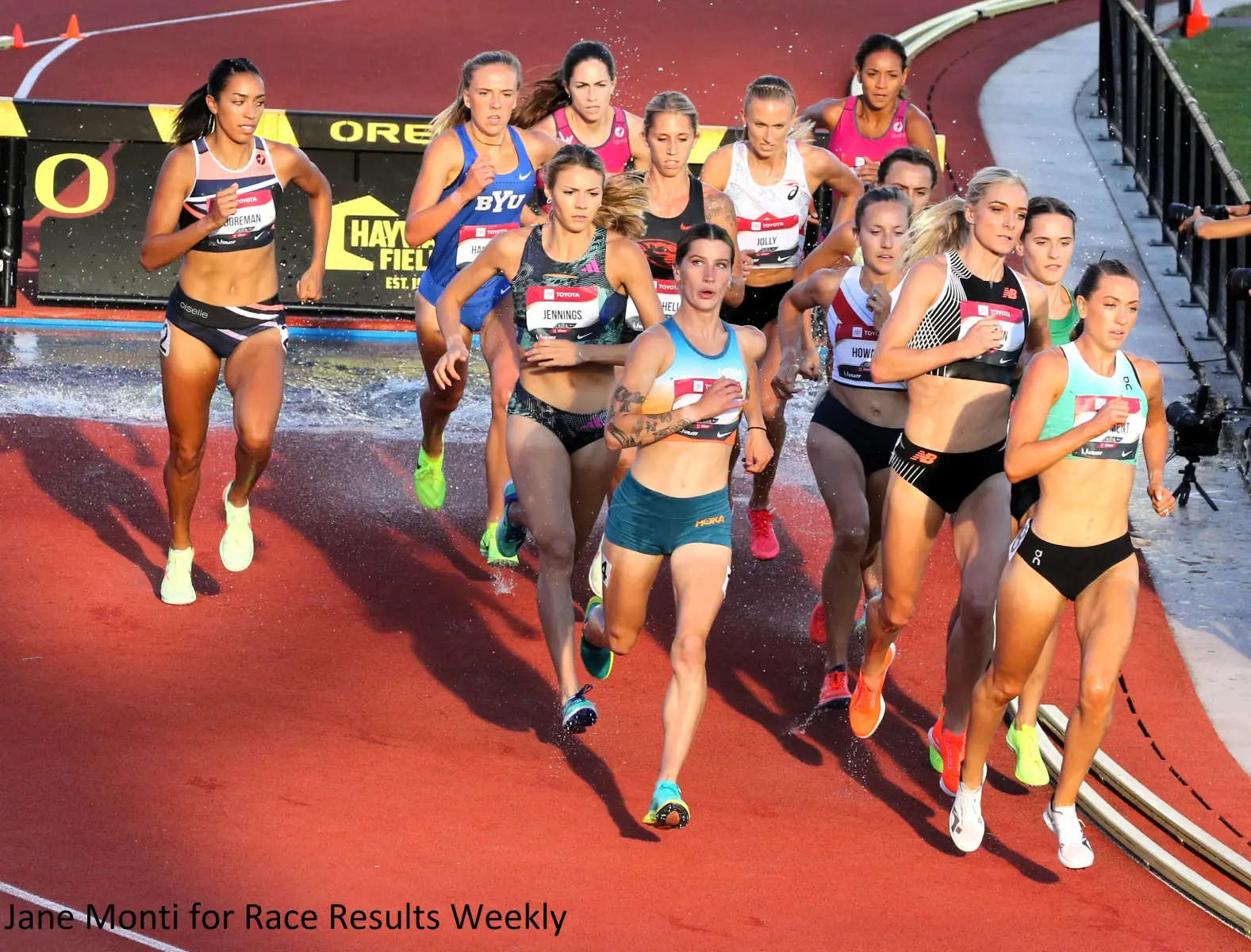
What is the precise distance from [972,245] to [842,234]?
54.2 inches

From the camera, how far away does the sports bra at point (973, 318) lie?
7.67 metres

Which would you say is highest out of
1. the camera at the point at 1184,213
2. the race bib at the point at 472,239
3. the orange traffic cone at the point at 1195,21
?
the orange traffic cone at the point at 1195,21

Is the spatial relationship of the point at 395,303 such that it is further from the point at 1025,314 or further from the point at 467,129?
the point at 1025,314

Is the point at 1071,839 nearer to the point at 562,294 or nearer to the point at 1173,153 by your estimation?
the point at 562,294

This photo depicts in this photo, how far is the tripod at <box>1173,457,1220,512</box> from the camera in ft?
36.4

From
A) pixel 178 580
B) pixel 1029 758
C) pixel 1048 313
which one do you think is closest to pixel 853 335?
pixel 1048 313

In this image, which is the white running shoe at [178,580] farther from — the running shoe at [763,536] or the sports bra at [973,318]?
the sports bra at [973,318]

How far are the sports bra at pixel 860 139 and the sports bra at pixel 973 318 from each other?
3.80m

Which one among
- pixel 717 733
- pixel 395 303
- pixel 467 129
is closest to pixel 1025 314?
pixel 717 733

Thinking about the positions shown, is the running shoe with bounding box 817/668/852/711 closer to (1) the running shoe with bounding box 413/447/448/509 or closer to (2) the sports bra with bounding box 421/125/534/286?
(1) the running shoe with bounding box 413/447/448/509

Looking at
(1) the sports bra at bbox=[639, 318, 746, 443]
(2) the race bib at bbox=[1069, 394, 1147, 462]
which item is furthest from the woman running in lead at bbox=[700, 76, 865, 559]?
(2) the race bib at bbox=[1069, 394, 1147, 462]

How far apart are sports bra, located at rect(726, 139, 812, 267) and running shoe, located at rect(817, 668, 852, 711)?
2518 mm

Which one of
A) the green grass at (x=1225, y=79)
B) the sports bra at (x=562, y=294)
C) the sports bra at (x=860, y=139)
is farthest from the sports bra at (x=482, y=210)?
the green grass at (x=1225, y=79)

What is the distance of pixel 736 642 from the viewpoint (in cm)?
938
